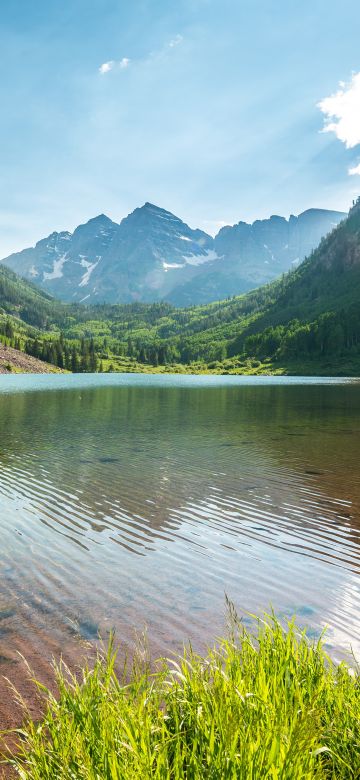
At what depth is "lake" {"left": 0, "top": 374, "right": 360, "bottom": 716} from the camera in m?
11.8

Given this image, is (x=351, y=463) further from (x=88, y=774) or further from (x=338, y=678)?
(x=88, y=774)

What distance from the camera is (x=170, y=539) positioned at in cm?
1827

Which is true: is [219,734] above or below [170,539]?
above

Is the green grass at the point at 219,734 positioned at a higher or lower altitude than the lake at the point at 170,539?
higher

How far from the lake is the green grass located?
169 inches

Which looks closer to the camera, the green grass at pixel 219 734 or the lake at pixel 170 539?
the green grass at pixel 219 734

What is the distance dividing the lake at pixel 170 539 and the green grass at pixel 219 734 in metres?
4.29

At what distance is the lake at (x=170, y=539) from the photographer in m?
11.8

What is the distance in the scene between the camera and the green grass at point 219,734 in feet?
14.1

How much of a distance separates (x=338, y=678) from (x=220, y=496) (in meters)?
18.2

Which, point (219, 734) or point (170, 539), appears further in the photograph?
point (170, 539)

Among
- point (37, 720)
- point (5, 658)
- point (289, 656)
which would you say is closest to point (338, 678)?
point (289, 656)

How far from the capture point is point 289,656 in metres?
6.36

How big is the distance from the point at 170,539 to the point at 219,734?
13567 mm
